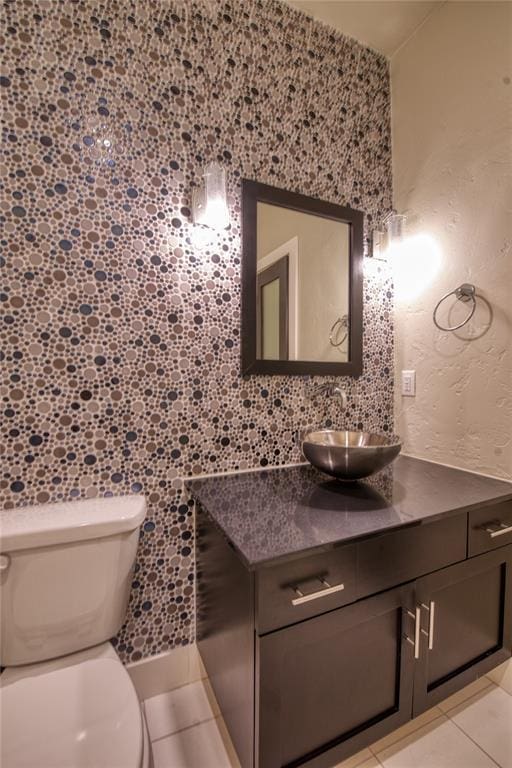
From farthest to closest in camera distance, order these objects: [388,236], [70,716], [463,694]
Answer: [388,236], [463,694], [70,716]

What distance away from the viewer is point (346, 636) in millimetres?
918

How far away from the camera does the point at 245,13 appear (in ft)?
4.43

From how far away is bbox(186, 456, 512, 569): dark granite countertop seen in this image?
2.75 feet

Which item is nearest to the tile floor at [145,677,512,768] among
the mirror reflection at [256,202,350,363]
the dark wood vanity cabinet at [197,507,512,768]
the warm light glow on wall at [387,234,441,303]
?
the dark wood vanity cabinet at [197,507,512,768]

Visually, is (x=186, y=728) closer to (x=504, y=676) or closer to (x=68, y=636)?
(x=68, y=636)

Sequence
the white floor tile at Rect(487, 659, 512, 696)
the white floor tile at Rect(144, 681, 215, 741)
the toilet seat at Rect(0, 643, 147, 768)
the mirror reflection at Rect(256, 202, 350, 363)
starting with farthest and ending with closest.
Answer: the mirror reflection at Rect(256, 202, 350, 363) < the white floor tile at Rect(487, 659, 512, 696) < the white floor tile at Rect(144, 681, 215, 741) < the toilet seat at Rect(0, 643, 147, 768)

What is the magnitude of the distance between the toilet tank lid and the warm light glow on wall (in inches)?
58.2

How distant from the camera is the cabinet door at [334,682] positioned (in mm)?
814

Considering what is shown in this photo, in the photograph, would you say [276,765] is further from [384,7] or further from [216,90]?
[384,7]

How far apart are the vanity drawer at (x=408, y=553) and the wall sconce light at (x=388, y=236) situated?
118cm

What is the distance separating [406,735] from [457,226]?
1.86 m

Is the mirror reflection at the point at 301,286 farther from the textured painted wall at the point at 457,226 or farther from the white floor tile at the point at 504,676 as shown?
the white floor tile at the point at 504,676

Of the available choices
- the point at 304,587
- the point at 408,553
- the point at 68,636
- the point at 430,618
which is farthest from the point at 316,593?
the point at 68,636

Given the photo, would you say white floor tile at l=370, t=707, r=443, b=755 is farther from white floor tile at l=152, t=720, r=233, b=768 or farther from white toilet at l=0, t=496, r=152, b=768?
white toilet at l=0, t=496, r=152, b=768
